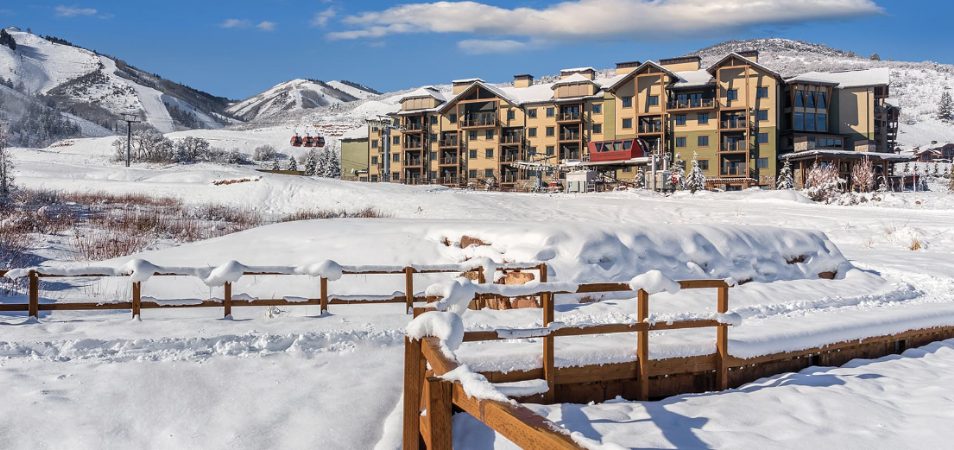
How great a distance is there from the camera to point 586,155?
65.0m

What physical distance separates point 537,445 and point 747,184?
2341 inches

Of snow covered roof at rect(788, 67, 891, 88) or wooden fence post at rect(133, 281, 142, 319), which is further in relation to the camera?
snow covered roof at rect(788, 67, 891, 88)

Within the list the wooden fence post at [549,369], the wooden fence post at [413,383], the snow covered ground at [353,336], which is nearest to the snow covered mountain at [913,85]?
the snow covered ground at [353,336]

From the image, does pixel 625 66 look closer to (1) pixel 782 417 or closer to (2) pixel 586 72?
(2) pixel 586 72

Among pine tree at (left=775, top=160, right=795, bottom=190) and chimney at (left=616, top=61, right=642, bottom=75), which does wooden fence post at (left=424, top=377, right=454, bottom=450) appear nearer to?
pine tree at (left=775, top=160, right=795, bottom=190)

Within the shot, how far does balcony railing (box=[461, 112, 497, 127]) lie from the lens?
6862 centimetres

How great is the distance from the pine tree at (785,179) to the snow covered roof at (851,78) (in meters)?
9.36

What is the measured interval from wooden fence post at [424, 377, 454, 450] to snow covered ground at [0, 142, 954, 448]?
2591 mm

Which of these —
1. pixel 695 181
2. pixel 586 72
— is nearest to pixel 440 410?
pixel 695 181

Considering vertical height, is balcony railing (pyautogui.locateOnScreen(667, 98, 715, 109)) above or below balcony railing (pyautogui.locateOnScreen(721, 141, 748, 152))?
above

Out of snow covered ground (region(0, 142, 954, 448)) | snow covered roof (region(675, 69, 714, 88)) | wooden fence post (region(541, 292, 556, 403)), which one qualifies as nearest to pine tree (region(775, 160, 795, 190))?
snow covered roof (region(675, 69, 714, 88))

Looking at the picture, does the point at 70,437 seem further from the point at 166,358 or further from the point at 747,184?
the point at 747,184

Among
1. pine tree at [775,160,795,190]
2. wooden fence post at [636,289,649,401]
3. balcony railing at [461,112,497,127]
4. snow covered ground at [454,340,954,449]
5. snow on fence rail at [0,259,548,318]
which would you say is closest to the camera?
snow covered ground at [454,340,954,449]

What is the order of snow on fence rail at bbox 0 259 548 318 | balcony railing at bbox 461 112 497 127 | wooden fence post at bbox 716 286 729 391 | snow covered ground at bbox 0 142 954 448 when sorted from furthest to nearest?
balcony railing at bbox 461 112 497 127 → snow on fence rail at bbox 0 259 548 318 → wooden fence post at bbox 716 286 729 391 → snow covered ground at bbox 0 142 954 448
